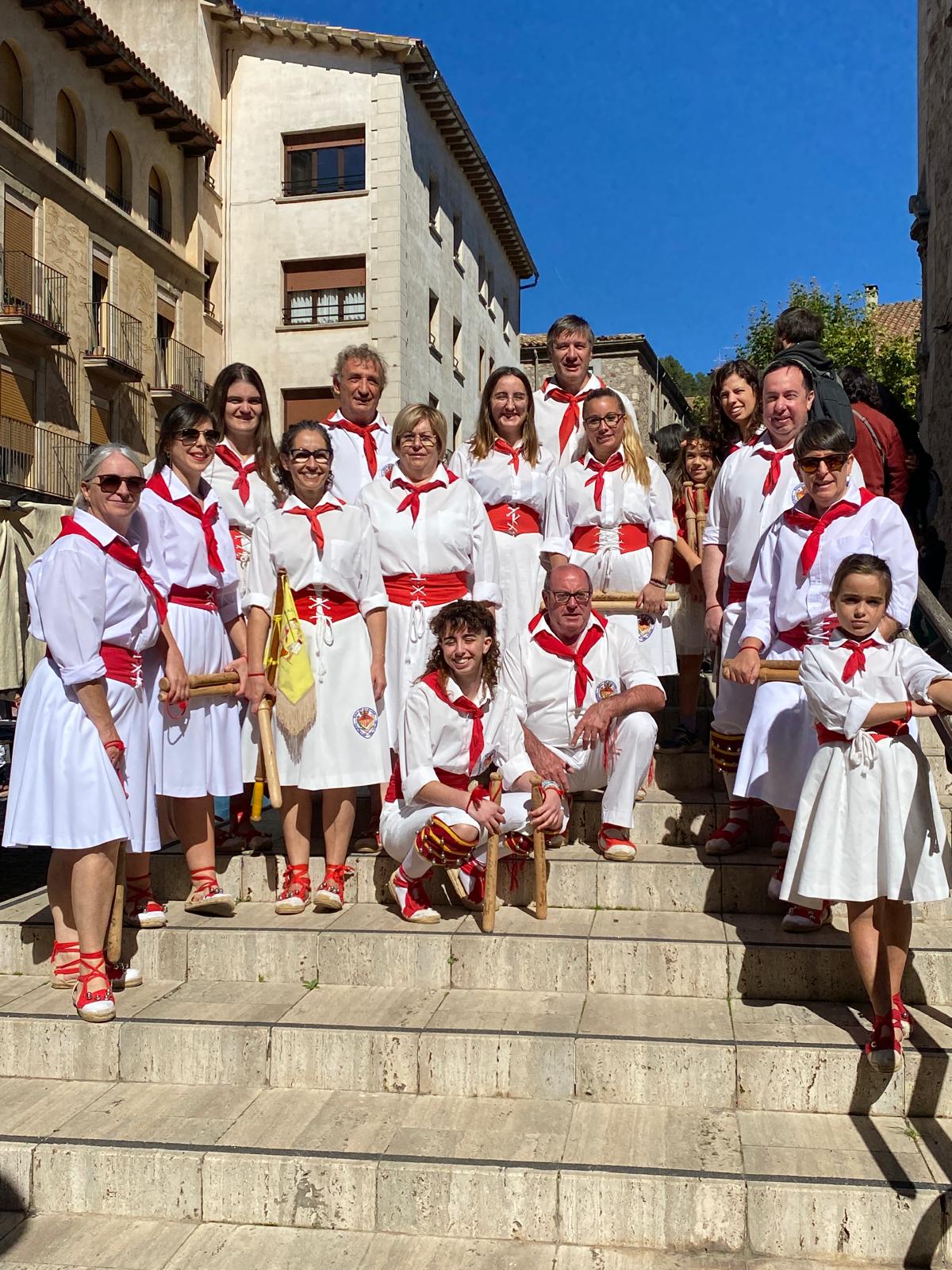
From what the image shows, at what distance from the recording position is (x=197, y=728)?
570 cm

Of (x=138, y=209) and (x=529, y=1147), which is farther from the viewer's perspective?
(x=138, y=209)

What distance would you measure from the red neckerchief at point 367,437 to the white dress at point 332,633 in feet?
3.40

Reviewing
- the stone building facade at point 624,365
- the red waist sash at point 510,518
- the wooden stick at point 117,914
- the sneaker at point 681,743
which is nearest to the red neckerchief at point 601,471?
the red waist sash at point 510,518

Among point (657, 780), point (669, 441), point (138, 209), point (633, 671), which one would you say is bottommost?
point (657, 780)

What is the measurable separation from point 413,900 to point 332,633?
137 cm

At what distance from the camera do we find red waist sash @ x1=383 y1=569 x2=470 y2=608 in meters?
6.19

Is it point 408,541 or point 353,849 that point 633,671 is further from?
point 353,849

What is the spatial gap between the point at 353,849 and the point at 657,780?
72.2 inches

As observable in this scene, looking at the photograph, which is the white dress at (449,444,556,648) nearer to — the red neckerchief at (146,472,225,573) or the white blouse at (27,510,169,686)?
the red neckerchief at (146,472,225,573)

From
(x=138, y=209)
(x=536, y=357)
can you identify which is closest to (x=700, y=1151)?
(x=138, y=209)

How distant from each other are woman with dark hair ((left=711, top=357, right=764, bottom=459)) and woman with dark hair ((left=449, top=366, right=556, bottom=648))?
1.07m

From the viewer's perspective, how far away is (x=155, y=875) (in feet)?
20.2

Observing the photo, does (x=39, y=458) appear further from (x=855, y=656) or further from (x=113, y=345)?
(x=855, y=656)

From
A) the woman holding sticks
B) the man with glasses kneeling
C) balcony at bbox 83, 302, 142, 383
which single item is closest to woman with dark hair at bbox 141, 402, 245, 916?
the woman holding sticks
